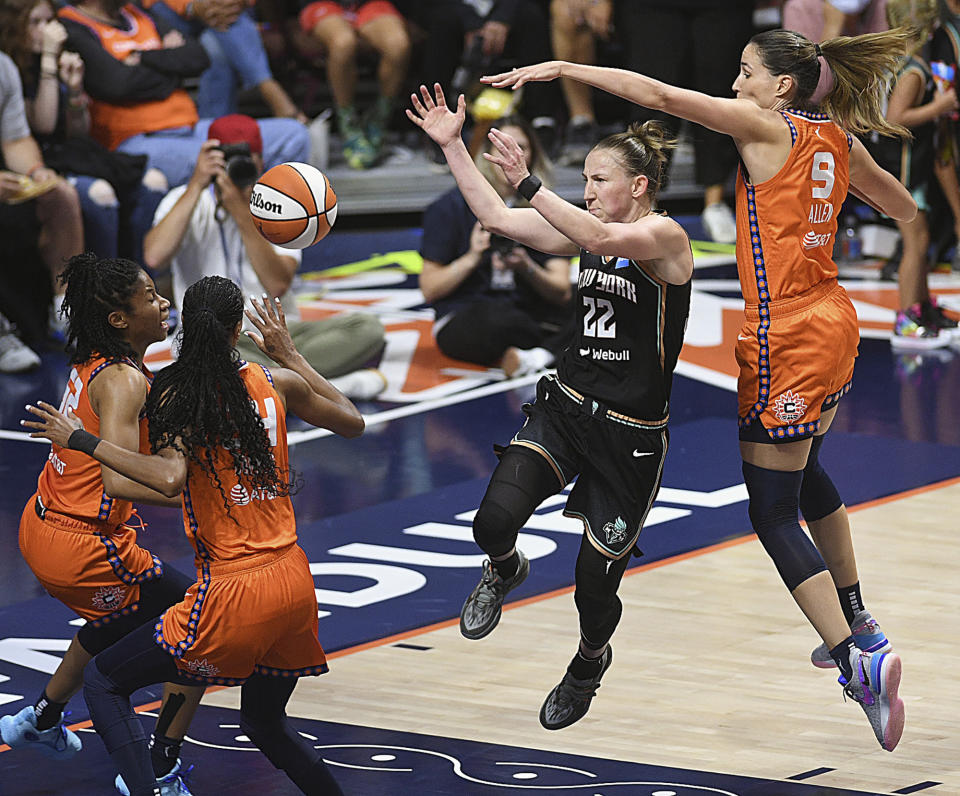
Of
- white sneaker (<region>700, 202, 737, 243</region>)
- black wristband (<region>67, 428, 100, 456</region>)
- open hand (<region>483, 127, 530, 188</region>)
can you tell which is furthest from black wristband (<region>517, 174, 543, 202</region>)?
white sneaker (<region>700, 202, 737, 243</region>)

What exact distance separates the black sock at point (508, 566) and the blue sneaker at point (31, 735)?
135 cm

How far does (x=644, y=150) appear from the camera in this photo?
4.89 m

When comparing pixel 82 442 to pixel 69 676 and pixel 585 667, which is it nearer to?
pixel 69 676

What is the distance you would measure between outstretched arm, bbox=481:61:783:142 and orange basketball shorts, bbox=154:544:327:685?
1.43 m

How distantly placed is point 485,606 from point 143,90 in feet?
22.0

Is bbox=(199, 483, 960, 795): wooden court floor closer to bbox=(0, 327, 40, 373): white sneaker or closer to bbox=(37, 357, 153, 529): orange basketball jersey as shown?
bbox=(37, 357, 153, 529): orange basketball jersey

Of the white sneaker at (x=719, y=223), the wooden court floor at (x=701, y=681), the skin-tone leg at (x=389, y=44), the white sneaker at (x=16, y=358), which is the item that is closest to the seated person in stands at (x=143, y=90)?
the white sneaker at (x=16, y=358)

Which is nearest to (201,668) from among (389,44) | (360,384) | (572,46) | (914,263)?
(360,384)

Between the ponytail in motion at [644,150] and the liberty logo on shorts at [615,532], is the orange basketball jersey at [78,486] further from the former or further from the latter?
the ponytail in motion at [644,150]

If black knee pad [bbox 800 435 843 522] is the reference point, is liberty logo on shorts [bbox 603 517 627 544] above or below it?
above

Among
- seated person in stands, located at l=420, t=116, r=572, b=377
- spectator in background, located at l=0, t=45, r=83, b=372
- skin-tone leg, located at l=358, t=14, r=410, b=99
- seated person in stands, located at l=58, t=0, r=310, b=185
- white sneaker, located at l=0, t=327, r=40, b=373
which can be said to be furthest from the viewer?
skin-tone leg, located at l=358, t=14, r=410, b=99

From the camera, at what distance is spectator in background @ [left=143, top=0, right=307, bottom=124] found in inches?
466

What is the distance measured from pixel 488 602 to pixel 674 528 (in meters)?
2.25

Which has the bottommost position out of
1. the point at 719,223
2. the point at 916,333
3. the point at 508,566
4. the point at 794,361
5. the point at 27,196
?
the point at 719,223
